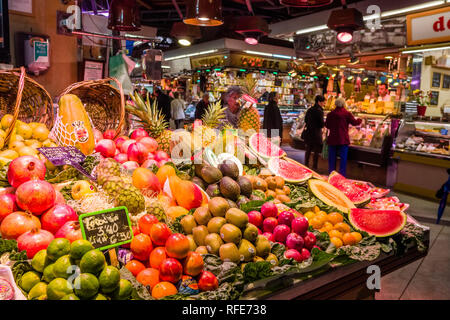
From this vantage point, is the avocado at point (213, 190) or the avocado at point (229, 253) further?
the avocado at point (213, 190)

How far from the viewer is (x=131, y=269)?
1570 mm

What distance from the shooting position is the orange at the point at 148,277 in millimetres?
1518

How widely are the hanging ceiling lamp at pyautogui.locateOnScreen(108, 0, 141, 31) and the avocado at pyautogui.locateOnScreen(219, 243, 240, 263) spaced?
12.2 feet

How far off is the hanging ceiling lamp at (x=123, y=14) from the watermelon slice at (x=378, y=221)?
359 cm

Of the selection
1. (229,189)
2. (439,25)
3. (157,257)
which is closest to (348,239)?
(229,189)

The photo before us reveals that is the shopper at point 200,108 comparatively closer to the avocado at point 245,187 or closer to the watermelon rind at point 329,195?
the watermelon rind at point 329,195

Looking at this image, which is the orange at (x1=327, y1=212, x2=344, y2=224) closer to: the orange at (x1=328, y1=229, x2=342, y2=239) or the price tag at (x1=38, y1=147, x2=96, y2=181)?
the orange at (x1=328, y1=229, x2=342, y2=239)

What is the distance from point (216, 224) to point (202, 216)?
0.34 ft

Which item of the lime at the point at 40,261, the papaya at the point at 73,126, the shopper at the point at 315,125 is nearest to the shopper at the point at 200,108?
the shopper at the point at 315,125

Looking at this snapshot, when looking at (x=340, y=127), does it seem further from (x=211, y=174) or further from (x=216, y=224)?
(x=216, y=224)

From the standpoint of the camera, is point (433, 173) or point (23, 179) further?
point (433, 173)

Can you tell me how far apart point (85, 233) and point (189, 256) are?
1.47 feet

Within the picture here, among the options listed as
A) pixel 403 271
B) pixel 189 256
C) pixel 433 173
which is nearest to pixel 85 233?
pixel 189 256
